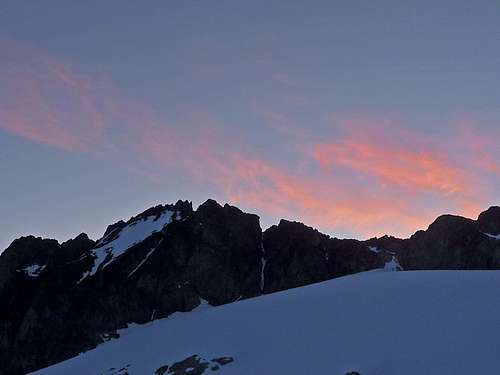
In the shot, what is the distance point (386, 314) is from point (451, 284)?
5.52 meters

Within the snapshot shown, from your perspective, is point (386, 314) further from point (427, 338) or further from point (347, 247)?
point (347, 247)

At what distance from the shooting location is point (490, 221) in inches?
4188

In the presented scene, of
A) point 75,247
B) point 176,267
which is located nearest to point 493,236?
point 176,267

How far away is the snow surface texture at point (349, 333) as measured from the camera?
884 inches

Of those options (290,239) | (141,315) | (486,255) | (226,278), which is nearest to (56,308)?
(141,315)

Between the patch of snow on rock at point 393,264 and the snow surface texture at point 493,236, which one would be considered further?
the patch of snow on rock at point 393,264

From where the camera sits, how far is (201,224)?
10950cm

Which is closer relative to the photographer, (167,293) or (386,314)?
(386,314)

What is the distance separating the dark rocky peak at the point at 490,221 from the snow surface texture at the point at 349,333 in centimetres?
7792

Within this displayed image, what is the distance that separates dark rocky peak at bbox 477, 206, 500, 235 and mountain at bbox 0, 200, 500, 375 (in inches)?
7.5

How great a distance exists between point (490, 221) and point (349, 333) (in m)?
90.9

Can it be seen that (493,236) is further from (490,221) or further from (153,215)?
(153,215)

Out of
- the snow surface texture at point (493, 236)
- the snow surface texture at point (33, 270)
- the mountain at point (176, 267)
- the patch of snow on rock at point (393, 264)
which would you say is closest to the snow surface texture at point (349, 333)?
the mountain at point (176, 267)

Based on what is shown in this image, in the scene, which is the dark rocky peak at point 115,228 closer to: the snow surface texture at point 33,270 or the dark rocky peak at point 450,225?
the snow surface texture at point 33,270
